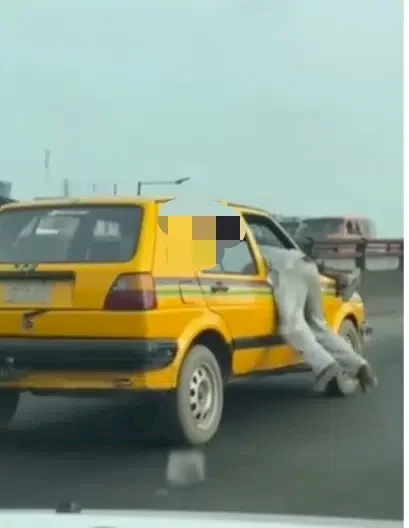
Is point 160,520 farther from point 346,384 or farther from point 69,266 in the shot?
point 69,266

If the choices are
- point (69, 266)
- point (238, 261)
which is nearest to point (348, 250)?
point (238, 261)

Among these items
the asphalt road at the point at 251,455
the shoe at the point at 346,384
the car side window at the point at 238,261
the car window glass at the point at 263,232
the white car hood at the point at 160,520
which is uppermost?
the car window glass at the point at 263,232

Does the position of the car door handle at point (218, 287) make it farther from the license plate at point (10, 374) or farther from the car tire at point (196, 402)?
the license plate at point (10, 374)

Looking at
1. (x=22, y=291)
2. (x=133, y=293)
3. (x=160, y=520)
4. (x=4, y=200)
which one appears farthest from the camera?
(x=133, y=293)

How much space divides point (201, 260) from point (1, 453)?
0.86 metres

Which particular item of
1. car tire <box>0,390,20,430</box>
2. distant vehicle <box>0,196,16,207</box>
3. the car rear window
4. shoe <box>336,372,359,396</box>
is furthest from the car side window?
car tire <box>0,390,20,430</box>

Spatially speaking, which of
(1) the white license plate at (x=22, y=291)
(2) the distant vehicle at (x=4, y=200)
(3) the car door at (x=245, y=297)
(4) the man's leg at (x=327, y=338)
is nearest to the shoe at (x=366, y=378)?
(4) the man's leg at (x=327, y=338)

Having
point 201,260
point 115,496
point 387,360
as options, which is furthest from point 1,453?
point 387,360

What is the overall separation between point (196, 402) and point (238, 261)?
458mm

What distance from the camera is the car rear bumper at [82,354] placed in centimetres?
528

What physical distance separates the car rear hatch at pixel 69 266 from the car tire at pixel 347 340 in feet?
1.97

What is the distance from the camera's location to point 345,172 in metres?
4.97

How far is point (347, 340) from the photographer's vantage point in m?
5.30
